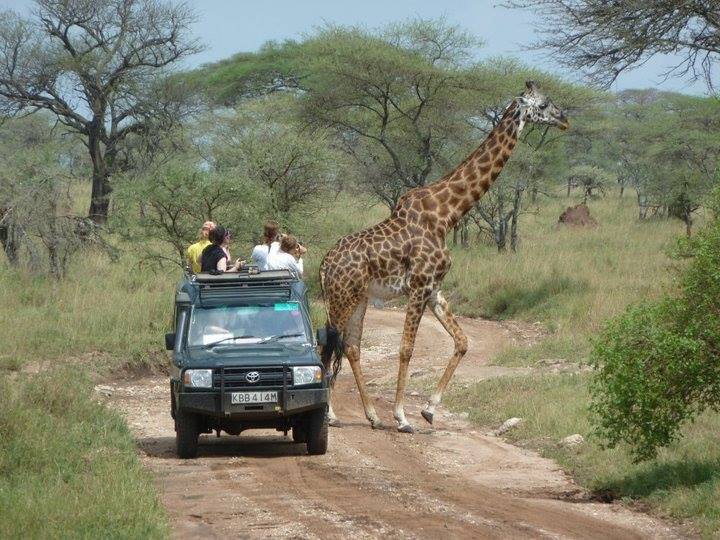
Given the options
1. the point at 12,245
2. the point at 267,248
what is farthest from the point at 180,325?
the point at 12,245

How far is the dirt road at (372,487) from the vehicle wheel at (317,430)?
110mm

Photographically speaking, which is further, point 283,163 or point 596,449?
point 283,163

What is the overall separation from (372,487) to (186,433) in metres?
1.93

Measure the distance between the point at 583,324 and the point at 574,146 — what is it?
25452 millimetres

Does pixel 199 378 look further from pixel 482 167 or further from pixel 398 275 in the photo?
pixel 482 167

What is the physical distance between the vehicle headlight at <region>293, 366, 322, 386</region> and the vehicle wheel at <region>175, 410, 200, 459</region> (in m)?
0.88

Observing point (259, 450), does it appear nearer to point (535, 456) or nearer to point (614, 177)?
point (535, 456)

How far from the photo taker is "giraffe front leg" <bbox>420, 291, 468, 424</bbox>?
1213cm

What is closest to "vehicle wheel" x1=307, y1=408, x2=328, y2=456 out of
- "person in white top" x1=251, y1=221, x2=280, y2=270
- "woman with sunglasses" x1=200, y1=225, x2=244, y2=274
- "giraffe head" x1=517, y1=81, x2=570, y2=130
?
"woman with sunglasses" x1=200, y1=225, x2=244, y2=274

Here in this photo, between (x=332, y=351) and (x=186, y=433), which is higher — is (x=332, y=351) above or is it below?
above

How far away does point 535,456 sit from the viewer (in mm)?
10789

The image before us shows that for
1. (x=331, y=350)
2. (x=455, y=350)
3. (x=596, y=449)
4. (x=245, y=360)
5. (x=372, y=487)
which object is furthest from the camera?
(x=455, y=350)

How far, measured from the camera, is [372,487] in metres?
8.58

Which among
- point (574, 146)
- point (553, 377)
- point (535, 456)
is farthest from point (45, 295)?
point (574, 146)
